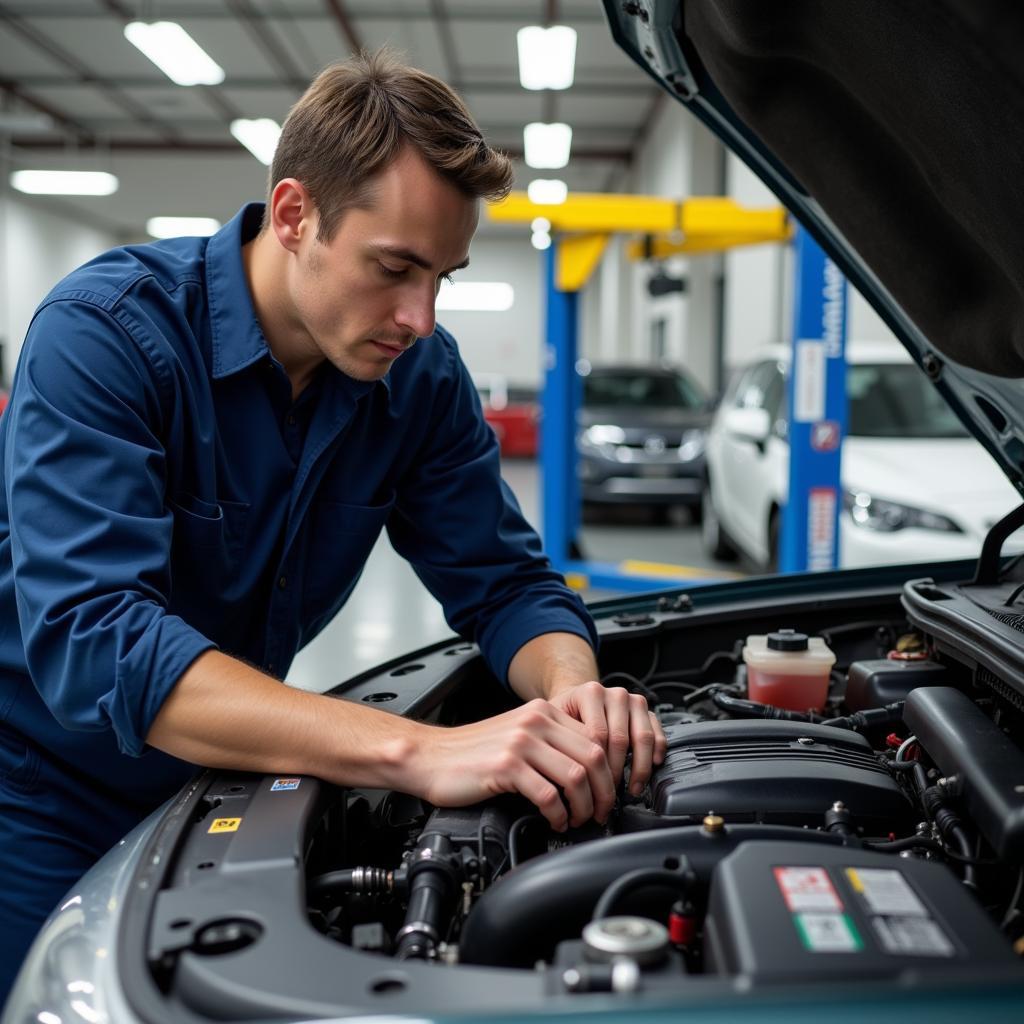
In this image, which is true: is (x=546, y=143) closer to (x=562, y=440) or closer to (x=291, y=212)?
(x=562, y=440)

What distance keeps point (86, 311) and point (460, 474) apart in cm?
59

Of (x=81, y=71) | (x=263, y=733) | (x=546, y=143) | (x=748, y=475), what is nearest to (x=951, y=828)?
(x=263, y=733)

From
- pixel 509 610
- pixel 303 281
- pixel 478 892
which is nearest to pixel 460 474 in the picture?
pixel 509 610

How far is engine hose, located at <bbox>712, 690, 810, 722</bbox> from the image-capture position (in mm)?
1401

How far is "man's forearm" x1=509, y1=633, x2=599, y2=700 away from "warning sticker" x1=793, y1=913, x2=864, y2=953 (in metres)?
0.63

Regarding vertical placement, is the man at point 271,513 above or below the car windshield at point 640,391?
below

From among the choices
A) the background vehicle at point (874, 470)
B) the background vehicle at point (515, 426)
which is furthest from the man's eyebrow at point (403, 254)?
the background vehicle at point (515, 426)

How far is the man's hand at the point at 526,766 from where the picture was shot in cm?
105

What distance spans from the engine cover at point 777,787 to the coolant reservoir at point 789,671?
0.33 m

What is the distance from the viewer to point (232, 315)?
54.7 inches

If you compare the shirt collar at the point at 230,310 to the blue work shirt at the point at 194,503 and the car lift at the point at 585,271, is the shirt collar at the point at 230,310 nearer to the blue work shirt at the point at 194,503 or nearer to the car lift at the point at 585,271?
the blue work shirt at the point at 194,503

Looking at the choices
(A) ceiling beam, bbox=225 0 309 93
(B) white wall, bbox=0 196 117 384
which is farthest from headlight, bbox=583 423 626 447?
(B) white wall, bbox=0 196 117 384

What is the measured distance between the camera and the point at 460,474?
1.62m

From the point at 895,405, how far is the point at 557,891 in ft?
14.0
